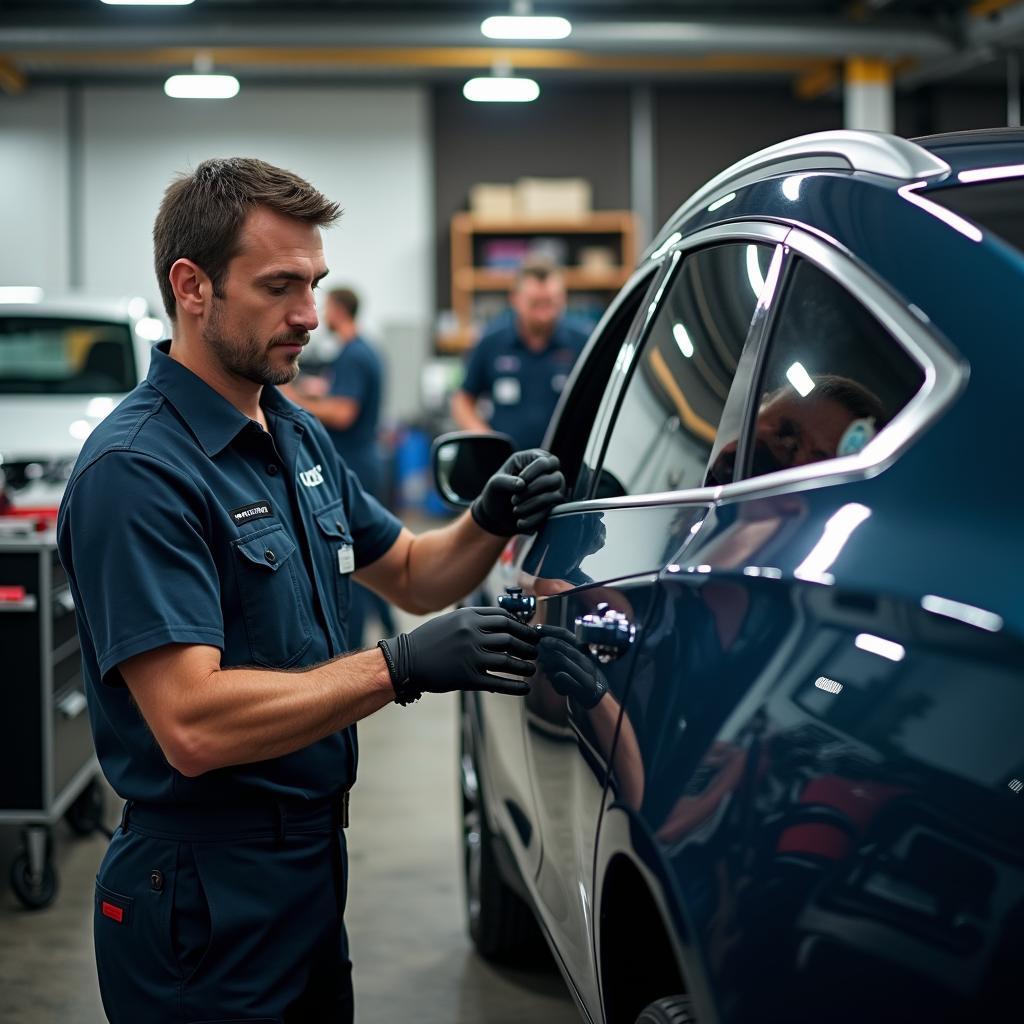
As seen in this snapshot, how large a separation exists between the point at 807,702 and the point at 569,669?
641mm

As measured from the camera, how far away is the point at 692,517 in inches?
52.1

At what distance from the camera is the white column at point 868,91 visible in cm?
1152

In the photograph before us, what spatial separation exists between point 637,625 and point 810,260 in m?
0.41

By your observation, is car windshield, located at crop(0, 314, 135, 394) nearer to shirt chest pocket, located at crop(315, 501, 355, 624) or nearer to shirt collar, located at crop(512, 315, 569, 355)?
shirt collar, located at crop(512, 315, 569, 355)

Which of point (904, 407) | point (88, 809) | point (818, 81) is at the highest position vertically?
point (818, 81)

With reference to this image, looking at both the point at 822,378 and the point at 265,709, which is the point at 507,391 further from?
the point at 822,378

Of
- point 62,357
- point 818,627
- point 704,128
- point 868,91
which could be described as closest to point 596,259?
point 704,128

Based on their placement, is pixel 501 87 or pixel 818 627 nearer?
pixel 818 627

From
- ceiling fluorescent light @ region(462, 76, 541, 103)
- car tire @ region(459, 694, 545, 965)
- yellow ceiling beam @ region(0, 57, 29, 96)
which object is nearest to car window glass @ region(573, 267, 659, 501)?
car tire @ region(459, 694, 545, 965)

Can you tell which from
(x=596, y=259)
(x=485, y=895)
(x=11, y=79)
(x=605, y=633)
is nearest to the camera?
(x=605, y=633)

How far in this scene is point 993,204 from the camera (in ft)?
3.87

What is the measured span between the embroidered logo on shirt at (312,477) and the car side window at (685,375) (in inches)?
17.2

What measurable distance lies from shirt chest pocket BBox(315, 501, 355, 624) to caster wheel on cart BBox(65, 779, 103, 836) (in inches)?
93.2

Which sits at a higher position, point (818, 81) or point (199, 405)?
point (818, 81)
